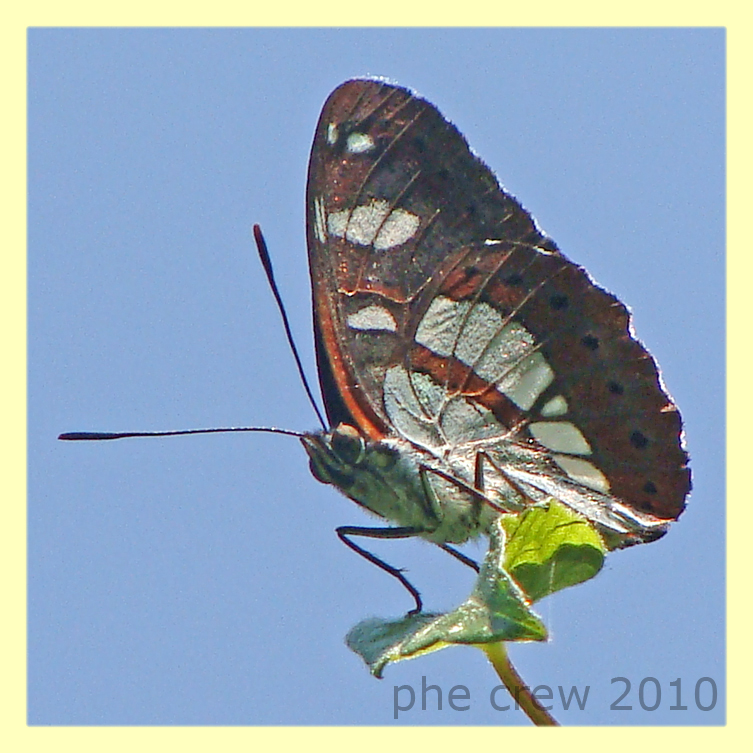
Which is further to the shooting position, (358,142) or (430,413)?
(358,142)

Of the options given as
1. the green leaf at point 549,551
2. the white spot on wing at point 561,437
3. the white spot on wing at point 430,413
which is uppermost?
the white spot on wing at point 430,413

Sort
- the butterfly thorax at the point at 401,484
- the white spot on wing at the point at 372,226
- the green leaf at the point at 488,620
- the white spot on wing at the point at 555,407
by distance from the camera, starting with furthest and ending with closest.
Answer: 1. the white spot on wing at the point at 372,226
2. the white spot on wing at the point at 555,407
3. the butterfly thorax at the point at 401,484
4. the green leaf at the point at 488,620

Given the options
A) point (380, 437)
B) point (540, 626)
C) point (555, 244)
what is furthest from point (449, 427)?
point (540, 626)

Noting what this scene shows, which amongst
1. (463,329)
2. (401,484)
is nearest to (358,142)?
(463,329)

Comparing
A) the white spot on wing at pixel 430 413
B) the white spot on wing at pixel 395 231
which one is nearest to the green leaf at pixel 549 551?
the white spot on wing at pixel 430 413

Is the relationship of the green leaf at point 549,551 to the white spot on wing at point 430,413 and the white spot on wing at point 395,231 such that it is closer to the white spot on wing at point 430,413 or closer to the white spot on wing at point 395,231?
the white spot on wing at point 430,413

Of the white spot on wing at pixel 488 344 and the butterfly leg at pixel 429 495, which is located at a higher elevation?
the white spot on wing at pixel 488 344

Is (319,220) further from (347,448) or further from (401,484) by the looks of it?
(401,484)

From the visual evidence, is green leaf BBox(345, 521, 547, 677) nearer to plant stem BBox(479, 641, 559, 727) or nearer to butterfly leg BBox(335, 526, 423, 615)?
plant stem BBox(479, 641, 559, 727)

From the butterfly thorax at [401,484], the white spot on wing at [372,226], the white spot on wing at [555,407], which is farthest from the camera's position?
the white spot on wing at [372,226]
